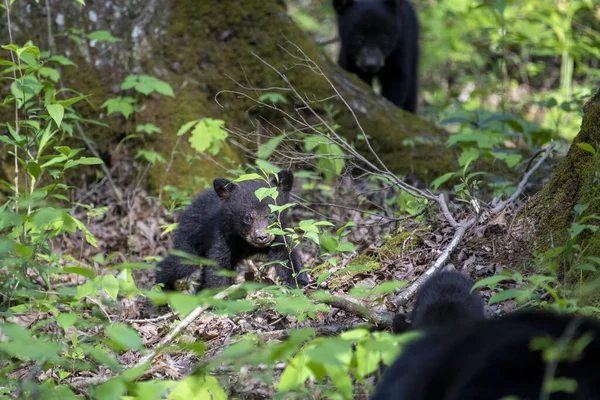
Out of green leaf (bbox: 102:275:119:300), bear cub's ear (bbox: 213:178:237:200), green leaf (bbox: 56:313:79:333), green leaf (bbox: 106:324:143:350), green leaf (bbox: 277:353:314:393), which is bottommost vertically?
bear cub's ear (bbox: 213:178:237:200)

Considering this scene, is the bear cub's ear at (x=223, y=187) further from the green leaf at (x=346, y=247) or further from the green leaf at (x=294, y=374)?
the green leaf at (x=294, y=374)

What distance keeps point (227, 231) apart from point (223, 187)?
377 millimetres

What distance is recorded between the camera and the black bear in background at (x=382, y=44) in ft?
33.6

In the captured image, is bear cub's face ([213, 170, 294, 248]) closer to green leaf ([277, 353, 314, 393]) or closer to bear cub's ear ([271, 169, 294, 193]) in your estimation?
bear cub's ear ([271, 169, 294, 193])

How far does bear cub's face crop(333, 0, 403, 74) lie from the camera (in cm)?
1016

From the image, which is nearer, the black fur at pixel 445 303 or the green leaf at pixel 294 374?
the green leaf at pixel 294 374

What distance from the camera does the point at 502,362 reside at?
6.79ft

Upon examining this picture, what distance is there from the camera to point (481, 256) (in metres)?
4.58

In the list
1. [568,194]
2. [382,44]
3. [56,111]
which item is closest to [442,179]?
[568,194]

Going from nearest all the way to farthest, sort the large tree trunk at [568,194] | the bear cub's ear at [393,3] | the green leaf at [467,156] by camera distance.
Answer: the large tree trunk at [568,194] < the green leaf at [467,156] < the bear cub's ear at [393,3]

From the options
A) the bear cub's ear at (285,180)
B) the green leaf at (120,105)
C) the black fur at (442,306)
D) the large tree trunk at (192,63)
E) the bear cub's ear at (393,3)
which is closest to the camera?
the black fur at (442,306)

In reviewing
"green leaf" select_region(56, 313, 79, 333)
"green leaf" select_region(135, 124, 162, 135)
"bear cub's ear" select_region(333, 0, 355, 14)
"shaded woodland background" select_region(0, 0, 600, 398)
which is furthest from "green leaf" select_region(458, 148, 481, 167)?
"bear cub's ear" select_region(333, 0, 355, 14)

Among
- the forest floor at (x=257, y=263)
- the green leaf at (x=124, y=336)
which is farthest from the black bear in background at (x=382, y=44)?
the green leaf at (x=124, y=336)

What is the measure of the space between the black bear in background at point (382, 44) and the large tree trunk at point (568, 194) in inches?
231
